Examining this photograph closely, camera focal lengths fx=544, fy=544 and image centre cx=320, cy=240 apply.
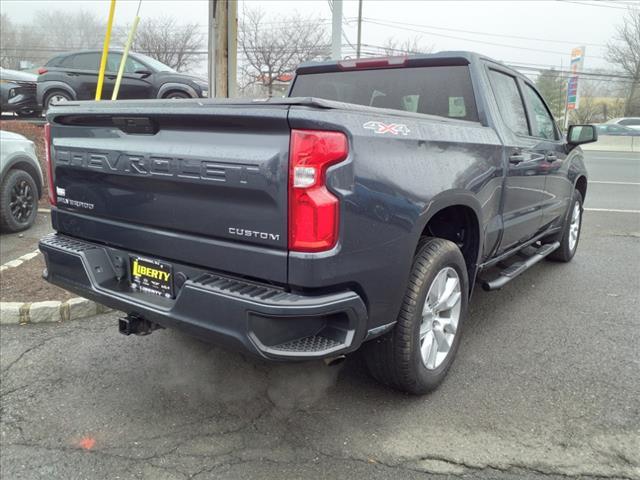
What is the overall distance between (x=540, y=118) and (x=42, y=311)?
4.35 metres

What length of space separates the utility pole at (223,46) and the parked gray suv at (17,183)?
2338 mm

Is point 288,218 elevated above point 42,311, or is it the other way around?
point 288,218

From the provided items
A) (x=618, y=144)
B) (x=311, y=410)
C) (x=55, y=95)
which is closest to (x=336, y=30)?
(x=55, y=95)

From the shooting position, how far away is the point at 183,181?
97.8 inches

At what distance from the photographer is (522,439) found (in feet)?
8.88

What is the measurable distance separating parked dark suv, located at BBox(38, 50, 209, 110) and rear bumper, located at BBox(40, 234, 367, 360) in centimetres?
1015

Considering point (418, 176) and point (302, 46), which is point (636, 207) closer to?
point (418, 176)

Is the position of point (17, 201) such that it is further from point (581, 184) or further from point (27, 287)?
point (581, 184)

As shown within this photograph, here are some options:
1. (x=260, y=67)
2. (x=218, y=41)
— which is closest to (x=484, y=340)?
(x=218, y=41)

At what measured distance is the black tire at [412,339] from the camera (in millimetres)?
2738

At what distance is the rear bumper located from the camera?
223cm

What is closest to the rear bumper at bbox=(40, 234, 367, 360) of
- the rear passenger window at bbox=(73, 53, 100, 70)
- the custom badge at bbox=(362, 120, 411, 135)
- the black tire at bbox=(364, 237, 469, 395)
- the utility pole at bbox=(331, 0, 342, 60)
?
the black tire at bbox=(364, 237, 469, 395)

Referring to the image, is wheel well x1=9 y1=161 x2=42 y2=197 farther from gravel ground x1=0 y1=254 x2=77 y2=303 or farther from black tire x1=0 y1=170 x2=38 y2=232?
gravel ground x1=0 y1=254 x2=77 y2=303

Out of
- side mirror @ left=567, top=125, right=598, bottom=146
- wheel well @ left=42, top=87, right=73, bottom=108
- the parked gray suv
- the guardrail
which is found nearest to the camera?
side mirror @ left=567, top=125, right=598, bottom=146
